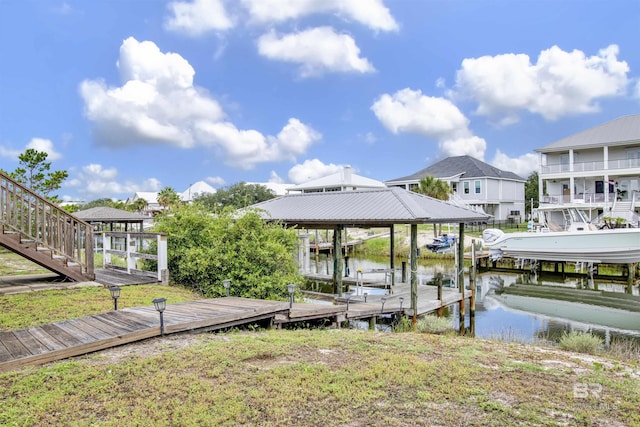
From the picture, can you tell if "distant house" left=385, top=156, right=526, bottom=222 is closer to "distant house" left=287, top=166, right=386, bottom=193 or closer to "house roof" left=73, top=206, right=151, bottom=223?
"distant house" left=287, top=166, right=386, bottom=193

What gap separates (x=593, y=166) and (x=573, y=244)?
1189cm

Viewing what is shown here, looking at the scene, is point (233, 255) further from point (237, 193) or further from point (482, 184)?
point (237, 193)

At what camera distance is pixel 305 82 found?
2634cm

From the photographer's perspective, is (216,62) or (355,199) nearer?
(355,199)

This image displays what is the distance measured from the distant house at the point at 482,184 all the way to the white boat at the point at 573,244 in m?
14.0

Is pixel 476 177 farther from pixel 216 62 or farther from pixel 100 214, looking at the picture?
pixel 100 214

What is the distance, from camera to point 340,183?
44.4m

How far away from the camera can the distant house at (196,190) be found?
201 ft

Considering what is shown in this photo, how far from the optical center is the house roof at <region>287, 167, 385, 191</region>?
44219 millimetres

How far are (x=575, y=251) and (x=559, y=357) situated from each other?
1819 centimetres

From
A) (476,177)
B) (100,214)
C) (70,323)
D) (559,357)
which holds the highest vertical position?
(476,177)

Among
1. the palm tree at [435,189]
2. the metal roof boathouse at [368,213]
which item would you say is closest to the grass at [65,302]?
the metal roof boathouse at [368,213]

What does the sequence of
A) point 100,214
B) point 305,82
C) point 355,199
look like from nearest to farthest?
1. point 355,199
2. point 100,214
3. point 305,82

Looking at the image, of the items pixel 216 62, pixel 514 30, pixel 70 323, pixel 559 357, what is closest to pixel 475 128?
pixel 514 30
